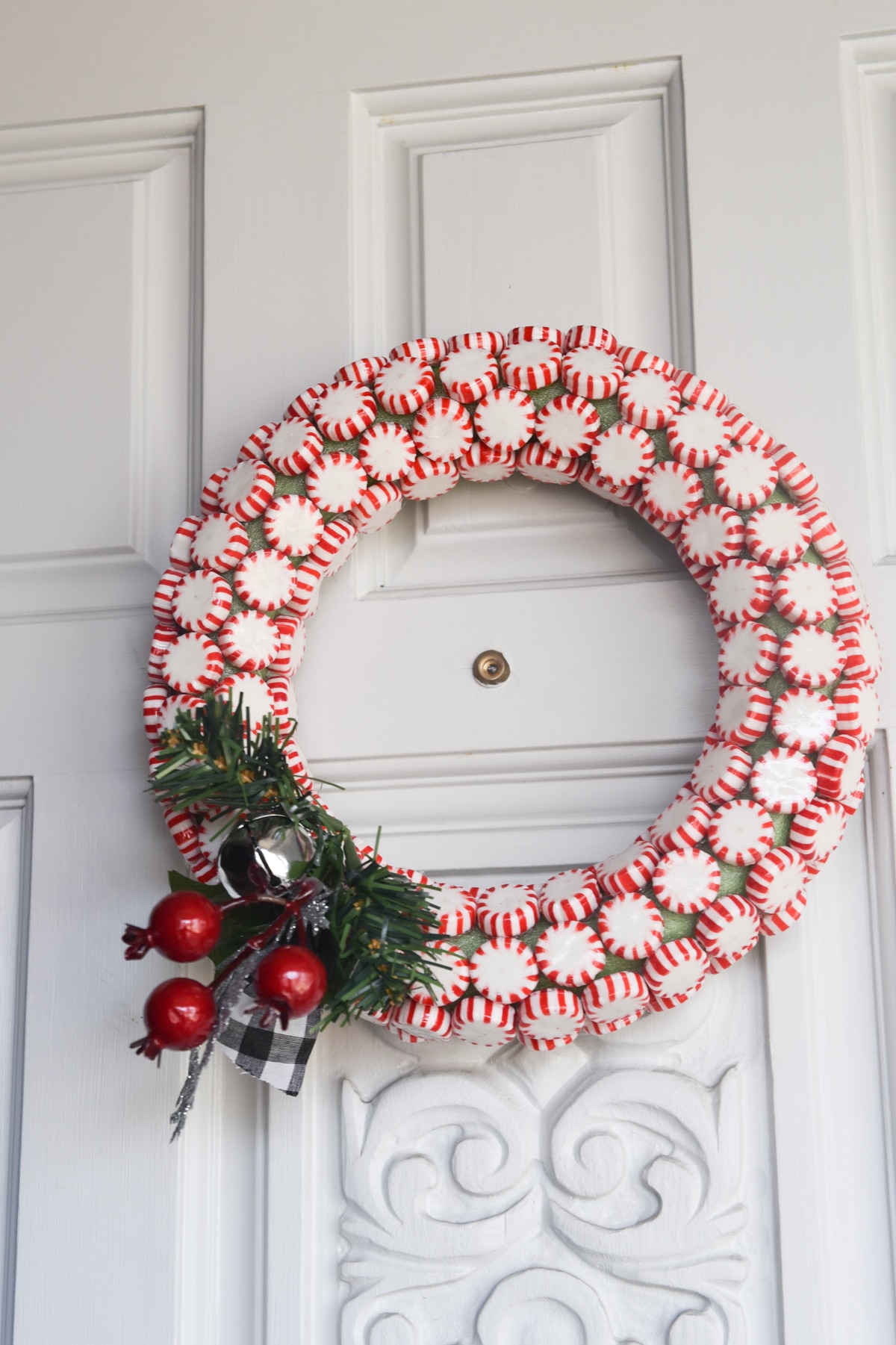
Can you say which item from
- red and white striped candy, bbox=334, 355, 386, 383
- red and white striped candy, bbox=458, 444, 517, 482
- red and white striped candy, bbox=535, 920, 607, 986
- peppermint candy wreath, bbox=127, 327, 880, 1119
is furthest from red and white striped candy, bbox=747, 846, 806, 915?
red and white striped candy, bbox=334, 355, 386, 383

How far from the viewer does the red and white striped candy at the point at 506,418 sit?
87 centimetres

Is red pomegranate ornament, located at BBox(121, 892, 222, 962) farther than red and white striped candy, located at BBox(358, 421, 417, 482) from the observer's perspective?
No

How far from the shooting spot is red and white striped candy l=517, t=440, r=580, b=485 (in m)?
0.88

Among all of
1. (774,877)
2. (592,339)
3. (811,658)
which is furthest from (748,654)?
(592,339)

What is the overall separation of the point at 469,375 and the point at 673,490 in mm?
160

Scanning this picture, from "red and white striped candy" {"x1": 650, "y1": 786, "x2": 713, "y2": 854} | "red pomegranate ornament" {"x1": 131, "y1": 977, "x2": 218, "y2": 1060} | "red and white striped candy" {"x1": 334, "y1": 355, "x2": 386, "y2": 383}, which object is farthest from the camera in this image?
"red and white striped candy" {"x1": 334, "y1": 355, "x2": 386, "y2": 383}

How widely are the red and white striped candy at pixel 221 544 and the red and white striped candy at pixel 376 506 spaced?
0.08 meters

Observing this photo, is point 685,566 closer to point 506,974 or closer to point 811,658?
point 811,658

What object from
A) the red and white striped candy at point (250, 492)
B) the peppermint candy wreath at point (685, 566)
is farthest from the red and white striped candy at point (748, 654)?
the red and white striped candy at point (250, 492)

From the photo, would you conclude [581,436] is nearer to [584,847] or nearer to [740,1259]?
[584,847]

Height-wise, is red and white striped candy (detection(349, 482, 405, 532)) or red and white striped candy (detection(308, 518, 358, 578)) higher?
red and white striped candy (detection(349, 482, 405, 532))

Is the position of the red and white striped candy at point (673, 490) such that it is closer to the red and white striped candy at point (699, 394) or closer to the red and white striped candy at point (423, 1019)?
the red and white striped candy at point (699, 394)

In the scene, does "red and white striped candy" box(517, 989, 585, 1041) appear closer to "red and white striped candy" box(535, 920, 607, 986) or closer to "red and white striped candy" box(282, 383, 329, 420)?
"red and white striped candy" box(535, 920, 607, 986)

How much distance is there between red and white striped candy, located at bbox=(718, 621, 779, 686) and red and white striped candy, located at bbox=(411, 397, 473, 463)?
0.22 m
